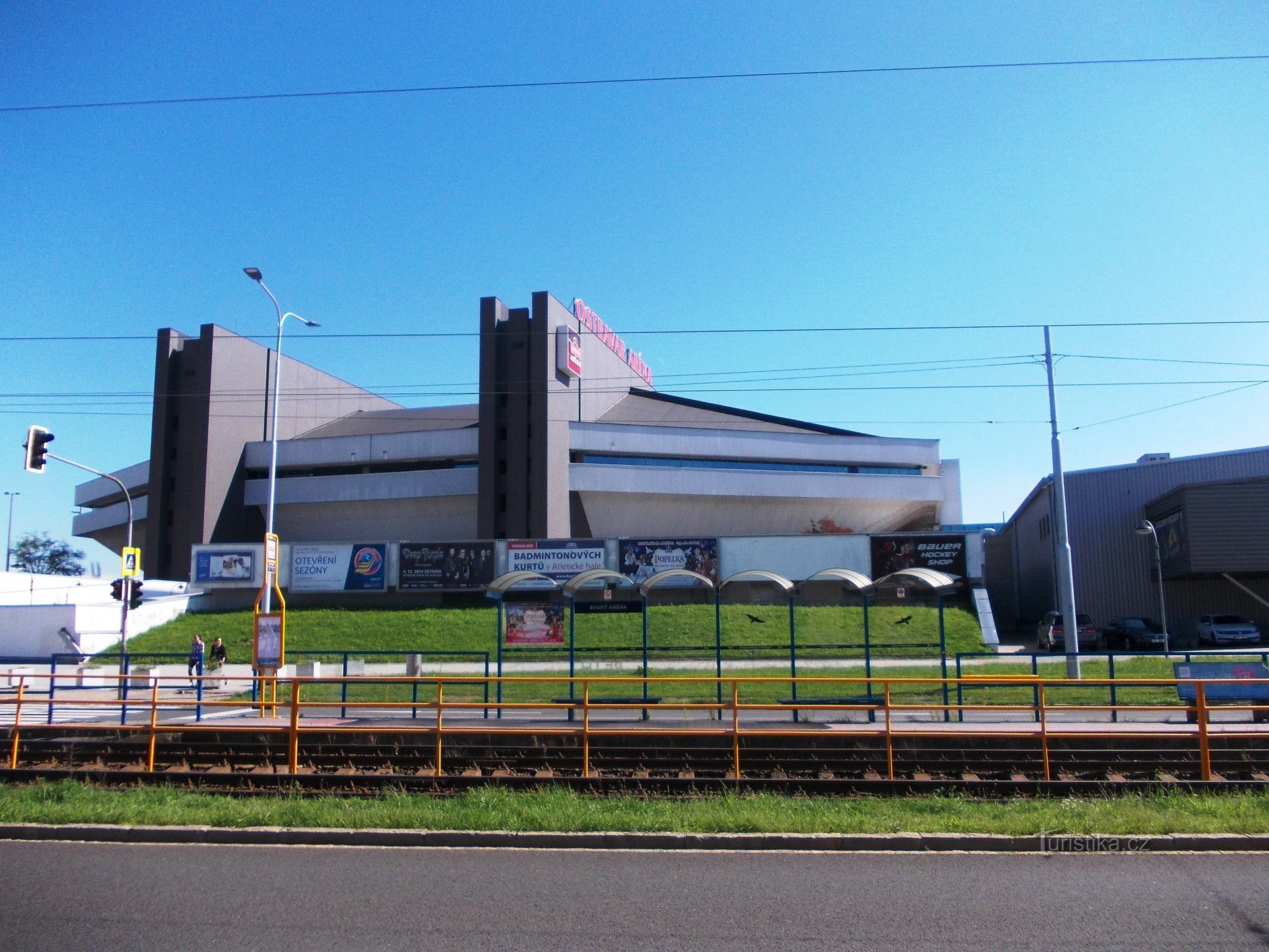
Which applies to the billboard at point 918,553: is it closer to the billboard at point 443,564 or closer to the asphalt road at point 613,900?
the billboard at point 443,564

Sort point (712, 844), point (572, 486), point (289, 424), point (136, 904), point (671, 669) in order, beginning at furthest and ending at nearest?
point (289, 424), point (572, 486), point (671, 669), point (712, 844), point (136, 904)

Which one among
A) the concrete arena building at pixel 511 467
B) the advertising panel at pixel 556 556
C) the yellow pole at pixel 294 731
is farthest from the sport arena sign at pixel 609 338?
the yellow pole at pixel 294 731

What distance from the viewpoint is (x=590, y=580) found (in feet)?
70.7

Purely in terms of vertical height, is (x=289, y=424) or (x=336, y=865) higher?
(x=289, y=424)

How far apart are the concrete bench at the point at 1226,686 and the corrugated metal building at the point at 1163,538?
979 inches

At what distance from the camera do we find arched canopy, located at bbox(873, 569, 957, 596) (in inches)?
781

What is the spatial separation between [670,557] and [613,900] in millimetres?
34284

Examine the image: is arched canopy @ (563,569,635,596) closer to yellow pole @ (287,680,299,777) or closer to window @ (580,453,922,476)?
yellow pole @ (287,680,299,777)

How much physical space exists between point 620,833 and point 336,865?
2.65 metres

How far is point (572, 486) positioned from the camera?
160 feet

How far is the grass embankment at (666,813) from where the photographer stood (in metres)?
9.10

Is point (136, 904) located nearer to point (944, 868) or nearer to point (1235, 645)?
point (944, 868)

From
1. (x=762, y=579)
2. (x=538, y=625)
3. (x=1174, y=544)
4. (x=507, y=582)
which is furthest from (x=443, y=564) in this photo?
(x=1174, y=544)

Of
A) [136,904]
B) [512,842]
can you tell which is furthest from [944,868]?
[136,904]
